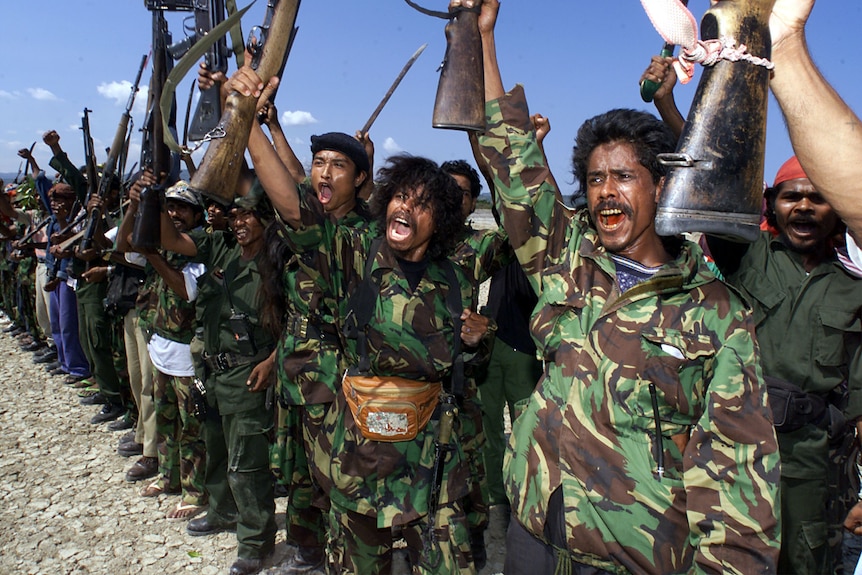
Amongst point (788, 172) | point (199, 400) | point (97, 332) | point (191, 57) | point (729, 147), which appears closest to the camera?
point (729, 147)

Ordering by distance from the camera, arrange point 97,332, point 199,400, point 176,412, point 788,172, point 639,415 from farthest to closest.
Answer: point 97,332 < point 176,412 < point 199,400 < point 788,172 < point 639,415

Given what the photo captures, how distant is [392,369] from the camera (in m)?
2.76

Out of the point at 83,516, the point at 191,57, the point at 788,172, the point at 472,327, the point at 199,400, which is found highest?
the point at 191,57

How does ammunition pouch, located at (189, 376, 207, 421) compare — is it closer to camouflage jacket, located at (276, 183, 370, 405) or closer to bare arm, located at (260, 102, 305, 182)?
camouflage jacket, located at (276, 183, 370, 405)

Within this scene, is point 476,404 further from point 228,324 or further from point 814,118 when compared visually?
point 814,118

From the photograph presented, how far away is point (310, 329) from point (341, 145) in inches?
41.3

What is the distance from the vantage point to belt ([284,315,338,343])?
3.57 metres

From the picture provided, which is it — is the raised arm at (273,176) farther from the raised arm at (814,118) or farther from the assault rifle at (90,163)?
the assault rifle at (90,163)

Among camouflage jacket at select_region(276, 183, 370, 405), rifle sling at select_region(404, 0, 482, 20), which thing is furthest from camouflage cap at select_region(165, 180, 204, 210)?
rifle sling at select_region(404, 0, 482, 20)

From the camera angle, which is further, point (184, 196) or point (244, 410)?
point (184, 196)

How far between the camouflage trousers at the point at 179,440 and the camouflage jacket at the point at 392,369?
196cm

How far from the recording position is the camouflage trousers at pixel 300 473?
139 inches

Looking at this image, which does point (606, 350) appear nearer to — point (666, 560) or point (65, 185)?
point (666, 560)

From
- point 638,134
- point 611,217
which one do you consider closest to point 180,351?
point 611,217
